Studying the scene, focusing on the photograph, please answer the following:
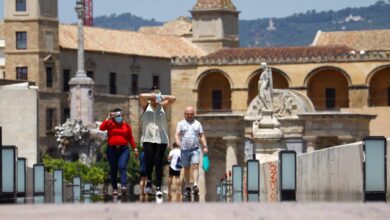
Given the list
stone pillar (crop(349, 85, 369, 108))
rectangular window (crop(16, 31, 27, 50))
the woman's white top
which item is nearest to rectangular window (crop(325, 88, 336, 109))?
stone pillar (crop(349, 85, 369, 108))

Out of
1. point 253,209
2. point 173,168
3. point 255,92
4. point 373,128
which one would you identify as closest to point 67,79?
point 255,92

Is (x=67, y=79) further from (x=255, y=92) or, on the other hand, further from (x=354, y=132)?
(x=354, y=132)

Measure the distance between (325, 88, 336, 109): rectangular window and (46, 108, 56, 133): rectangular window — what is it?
851 inches

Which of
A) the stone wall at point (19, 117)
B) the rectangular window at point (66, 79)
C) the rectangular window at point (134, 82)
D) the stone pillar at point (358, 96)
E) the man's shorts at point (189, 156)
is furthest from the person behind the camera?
the rectangular window at point (134, 82)

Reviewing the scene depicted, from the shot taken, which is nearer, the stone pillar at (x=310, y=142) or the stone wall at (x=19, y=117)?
the stone wall at (x=19, y=117)

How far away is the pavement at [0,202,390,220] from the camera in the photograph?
1838cm

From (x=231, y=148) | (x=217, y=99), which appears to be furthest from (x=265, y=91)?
(x=217, y=99)

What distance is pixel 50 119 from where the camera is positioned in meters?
150

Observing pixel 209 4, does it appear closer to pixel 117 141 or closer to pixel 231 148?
pixel 231 148

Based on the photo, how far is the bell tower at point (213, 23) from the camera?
568ft

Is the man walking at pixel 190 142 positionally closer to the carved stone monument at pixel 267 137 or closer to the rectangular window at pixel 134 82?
the carved stone monument at pixel 267 137

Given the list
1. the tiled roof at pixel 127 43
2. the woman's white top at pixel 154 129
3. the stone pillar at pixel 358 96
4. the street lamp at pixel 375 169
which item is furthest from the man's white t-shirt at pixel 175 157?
the tiled roof at pixel 127 43

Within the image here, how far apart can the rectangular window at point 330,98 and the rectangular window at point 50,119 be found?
70.9ft

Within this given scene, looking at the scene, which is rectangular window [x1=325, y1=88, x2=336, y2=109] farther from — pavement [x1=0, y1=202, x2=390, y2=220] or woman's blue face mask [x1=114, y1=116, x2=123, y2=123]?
pavement [x1=0, y1=202, x2=390, y2=220]
